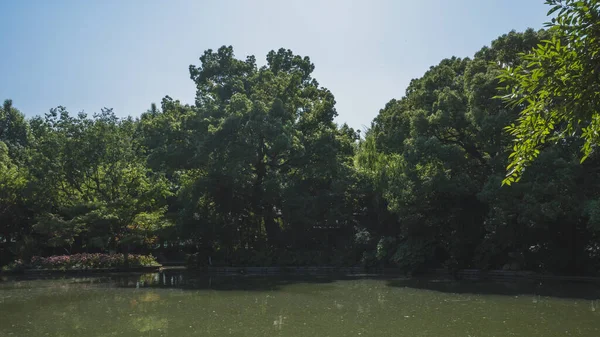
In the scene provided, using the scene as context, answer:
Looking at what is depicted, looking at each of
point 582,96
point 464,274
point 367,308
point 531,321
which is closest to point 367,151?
point 464,274

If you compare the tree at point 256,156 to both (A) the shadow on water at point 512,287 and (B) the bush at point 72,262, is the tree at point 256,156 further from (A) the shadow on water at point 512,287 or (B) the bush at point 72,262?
(A) the shadow on water at point 512,287

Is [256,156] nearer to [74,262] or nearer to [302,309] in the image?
[74,262]

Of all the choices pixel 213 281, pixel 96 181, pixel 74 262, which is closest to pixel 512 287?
pixel 213 281

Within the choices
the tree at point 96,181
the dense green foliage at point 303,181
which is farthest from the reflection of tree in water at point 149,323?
the tree at point 96,181

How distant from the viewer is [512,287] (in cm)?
1506

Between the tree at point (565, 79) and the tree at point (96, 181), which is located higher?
the tree at point (96, 181)

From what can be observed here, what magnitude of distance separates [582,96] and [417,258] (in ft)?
50.8

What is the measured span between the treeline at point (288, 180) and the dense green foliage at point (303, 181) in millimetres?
63

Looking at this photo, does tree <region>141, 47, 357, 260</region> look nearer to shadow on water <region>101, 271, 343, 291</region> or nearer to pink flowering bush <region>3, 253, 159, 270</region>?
shadow on water <region>101, 271, 343, 291</region>

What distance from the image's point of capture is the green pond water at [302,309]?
910 cm

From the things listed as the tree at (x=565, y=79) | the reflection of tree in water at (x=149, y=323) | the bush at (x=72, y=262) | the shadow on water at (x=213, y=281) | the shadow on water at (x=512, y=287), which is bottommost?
the reflection of tree in water at (x=149, y=323)

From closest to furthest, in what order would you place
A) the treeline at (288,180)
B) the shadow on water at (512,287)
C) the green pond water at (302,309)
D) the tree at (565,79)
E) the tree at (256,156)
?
1. the tree at (565,79)
2. the green pond water at (302,309)
3. the shadow on water at (512,287)
4. the treeline at (288,180)
5. the tree at (256,156)

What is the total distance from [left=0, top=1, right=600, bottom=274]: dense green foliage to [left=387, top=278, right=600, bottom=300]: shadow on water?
4.70 ft

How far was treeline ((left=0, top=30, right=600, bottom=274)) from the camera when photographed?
17250mm
